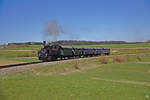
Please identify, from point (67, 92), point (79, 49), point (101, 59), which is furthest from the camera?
point (79, 49)

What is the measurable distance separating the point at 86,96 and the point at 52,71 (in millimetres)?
12799

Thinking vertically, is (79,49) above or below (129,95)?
above

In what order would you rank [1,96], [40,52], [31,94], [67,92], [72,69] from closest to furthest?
[1,96]
[31,94]
[67,92]
[72,69]
[40,52]

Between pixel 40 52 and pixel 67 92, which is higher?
pixel 40 52

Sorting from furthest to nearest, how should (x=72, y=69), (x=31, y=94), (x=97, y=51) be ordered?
(x=97, y=51) → (x=72, y=69) → (x=31, y=94)

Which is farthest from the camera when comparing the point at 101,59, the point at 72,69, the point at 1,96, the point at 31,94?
the point at 101,59

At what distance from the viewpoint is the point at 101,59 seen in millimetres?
39469

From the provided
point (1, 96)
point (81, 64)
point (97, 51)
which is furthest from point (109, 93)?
point (97, 51)

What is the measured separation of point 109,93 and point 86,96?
1.78 metres

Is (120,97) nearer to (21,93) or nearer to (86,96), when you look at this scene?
(86,96)

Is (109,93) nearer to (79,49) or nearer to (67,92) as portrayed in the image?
(67,92)

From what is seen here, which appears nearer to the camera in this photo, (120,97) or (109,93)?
(120,97)

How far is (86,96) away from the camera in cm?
1105

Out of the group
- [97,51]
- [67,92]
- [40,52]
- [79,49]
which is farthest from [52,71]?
[97,51]
